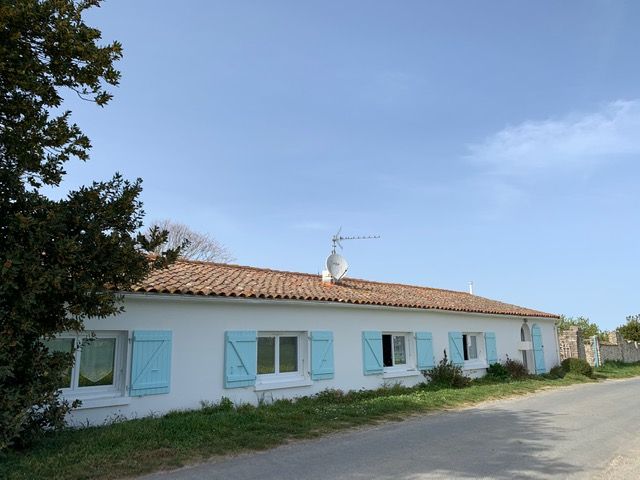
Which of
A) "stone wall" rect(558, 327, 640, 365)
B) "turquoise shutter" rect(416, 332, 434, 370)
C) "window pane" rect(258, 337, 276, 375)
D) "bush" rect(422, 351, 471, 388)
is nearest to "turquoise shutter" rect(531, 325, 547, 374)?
"stone wall" rect(558, 327, 640, 365)

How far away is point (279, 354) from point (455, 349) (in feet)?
23.4

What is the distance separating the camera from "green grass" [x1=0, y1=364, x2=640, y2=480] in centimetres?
564

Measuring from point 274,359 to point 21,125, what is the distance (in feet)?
23.8

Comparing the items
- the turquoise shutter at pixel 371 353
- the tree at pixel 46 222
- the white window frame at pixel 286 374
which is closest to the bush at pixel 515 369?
the turquoise shutter at pixel 371 353

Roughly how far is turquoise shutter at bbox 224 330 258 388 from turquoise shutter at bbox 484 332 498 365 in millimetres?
10295

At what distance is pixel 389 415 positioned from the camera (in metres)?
9.59

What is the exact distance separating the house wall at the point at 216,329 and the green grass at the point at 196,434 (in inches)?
14.4

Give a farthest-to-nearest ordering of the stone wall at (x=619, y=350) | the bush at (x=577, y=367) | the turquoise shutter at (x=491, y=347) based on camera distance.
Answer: the stone wall at (x=619, y=350) < the bush at (x=577, y=367) < the turquoise shutter at (x=491, y=347)

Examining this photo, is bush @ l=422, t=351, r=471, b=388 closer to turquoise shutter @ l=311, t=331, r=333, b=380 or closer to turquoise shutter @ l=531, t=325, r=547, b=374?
turquoise shutter @ l=311, t=331, r=333, b=380

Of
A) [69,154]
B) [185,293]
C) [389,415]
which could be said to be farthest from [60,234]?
[389,415]

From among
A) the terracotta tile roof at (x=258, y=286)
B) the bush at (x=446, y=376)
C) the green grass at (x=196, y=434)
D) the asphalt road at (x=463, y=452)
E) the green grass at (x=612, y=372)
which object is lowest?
the green grass at (x=612, y=372)

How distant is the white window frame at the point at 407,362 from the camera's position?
13.8 meters

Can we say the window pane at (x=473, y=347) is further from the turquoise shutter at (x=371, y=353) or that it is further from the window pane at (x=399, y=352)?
the turquoise shutter at (x=371, y=353)

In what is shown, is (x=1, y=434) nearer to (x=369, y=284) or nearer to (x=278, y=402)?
(x=278, y=402)
